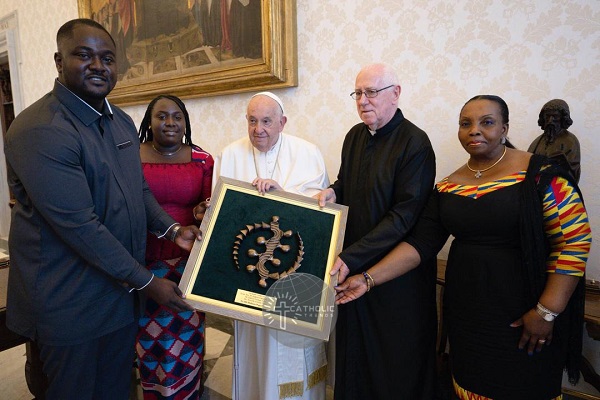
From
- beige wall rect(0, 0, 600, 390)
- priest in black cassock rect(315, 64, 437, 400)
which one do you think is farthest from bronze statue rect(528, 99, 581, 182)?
priest in black cassock rect(315, 64, 437, 400)

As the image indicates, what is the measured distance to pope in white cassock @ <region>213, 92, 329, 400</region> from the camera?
6.12 feet

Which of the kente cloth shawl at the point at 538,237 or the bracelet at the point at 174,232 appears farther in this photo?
the bracelet at the point at 174,232

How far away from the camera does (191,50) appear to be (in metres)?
3.47

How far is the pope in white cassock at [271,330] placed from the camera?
6.12 feet

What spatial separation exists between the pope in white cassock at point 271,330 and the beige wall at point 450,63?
0.92m

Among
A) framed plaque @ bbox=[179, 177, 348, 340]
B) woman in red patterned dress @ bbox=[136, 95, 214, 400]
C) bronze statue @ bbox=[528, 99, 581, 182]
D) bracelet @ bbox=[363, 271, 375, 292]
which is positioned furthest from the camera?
woman in red patterned dress @ bbox=[136, 95, 214, 400]

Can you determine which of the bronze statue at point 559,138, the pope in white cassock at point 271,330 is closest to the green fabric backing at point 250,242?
the pope in white cassock at point 271,330

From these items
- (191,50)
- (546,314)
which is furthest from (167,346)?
(191,50)

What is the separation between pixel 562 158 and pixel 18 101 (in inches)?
276

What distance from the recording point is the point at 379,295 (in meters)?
1.74

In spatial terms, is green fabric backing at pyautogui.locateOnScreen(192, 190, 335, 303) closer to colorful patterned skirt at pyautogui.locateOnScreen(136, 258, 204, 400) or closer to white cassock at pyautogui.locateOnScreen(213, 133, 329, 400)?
white cassock at pyautogui.locateOnScreen(213, 133, 329, 400)

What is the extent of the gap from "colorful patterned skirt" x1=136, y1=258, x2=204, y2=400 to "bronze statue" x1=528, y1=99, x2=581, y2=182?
200 cm

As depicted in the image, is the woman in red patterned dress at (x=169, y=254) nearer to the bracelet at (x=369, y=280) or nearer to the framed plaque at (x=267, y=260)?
the framed plaque at (x=267, y=260)

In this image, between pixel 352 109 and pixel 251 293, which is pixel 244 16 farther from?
pixel 251 293
